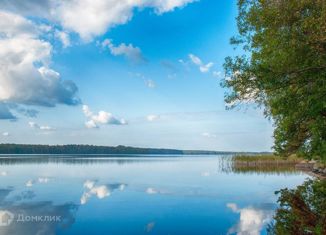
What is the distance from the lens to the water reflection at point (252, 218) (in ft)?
56.6

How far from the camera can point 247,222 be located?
1902 centimetres

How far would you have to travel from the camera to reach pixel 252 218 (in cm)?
1995

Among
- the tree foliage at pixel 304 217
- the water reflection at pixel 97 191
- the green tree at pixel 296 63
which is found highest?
the green tree at pixel 296 63

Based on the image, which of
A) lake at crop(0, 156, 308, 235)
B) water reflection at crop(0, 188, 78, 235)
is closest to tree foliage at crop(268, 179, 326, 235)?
lake at crop(0, 156, 308, 235)

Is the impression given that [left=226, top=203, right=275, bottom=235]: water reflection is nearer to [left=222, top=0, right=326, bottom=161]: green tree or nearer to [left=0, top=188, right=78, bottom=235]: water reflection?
[left=222, top=0, right=326, bottom=161]: green tree

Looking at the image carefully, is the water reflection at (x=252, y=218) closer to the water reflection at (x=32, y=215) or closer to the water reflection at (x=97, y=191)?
the water reflection at (x=32, y=215)

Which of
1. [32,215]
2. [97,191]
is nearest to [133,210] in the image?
[32,215]

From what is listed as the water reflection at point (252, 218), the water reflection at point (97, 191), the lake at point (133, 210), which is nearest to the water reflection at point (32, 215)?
the lake at point (133, 210)

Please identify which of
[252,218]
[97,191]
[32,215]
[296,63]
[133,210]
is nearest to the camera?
[296,63]

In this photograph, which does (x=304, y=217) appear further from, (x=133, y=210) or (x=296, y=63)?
(x=133, y=210)

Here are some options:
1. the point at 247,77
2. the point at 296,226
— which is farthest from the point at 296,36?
the point at 296,226

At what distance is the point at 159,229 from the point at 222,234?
306 centimetres

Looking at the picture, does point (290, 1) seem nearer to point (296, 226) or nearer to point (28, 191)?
point (296, 226)

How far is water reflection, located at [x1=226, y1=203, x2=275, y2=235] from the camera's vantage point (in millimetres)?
17241
